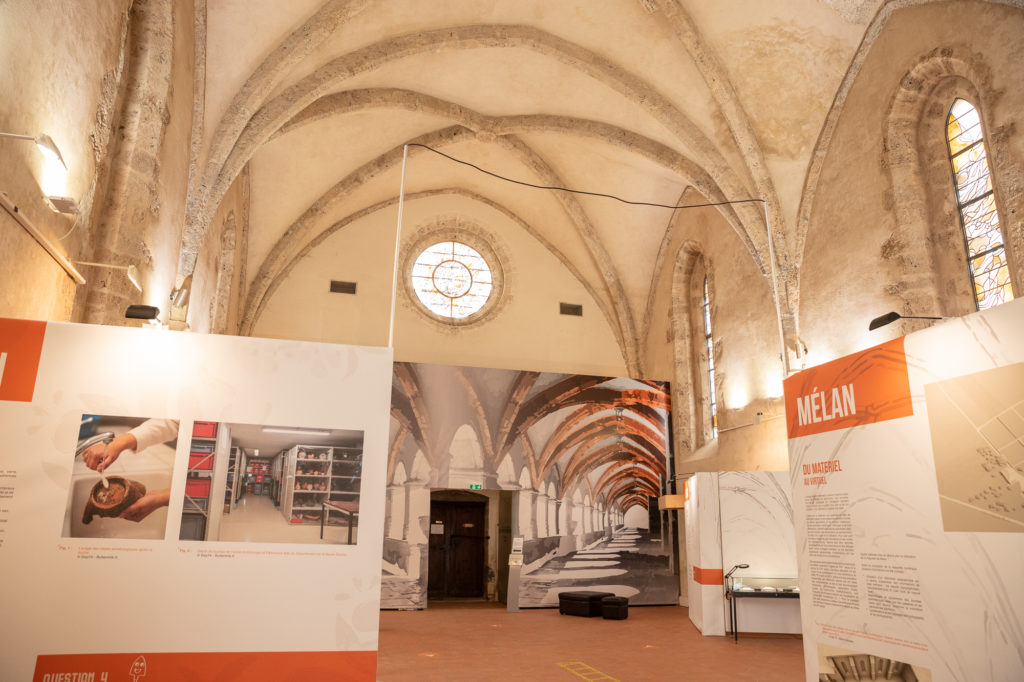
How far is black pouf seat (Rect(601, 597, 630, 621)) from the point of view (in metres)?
10.4

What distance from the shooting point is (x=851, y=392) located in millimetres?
4641

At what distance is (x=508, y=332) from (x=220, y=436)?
34.0 feet

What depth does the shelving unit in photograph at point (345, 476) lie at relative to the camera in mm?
4297

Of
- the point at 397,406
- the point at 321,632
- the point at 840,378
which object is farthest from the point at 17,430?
the point at 397,406

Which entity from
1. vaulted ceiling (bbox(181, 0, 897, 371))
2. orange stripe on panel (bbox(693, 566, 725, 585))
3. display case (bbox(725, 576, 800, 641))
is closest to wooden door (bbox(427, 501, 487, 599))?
orange stripe on panel (bbox(693, 566, 725, 585))

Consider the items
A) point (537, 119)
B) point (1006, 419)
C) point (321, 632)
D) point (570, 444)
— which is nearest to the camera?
point (1006, 419)

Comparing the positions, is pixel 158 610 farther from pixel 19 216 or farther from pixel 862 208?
pixel 862 208

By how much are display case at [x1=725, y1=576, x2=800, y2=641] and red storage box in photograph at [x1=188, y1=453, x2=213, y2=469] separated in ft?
22.0

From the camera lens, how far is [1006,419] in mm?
3594

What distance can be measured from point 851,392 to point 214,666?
4.35 m

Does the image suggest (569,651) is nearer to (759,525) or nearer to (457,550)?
(759,525)

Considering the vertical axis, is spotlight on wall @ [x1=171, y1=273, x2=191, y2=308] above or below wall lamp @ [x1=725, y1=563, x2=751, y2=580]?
above

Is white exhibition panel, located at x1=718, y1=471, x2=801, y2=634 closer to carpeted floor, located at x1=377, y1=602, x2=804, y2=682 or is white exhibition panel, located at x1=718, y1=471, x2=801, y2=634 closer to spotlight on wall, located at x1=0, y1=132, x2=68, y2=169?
carpeted floor, located at x1=377, y1=602, x2=804, y2=682

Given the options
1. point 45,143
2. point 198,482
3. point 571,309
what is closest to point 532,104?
point 571,309
